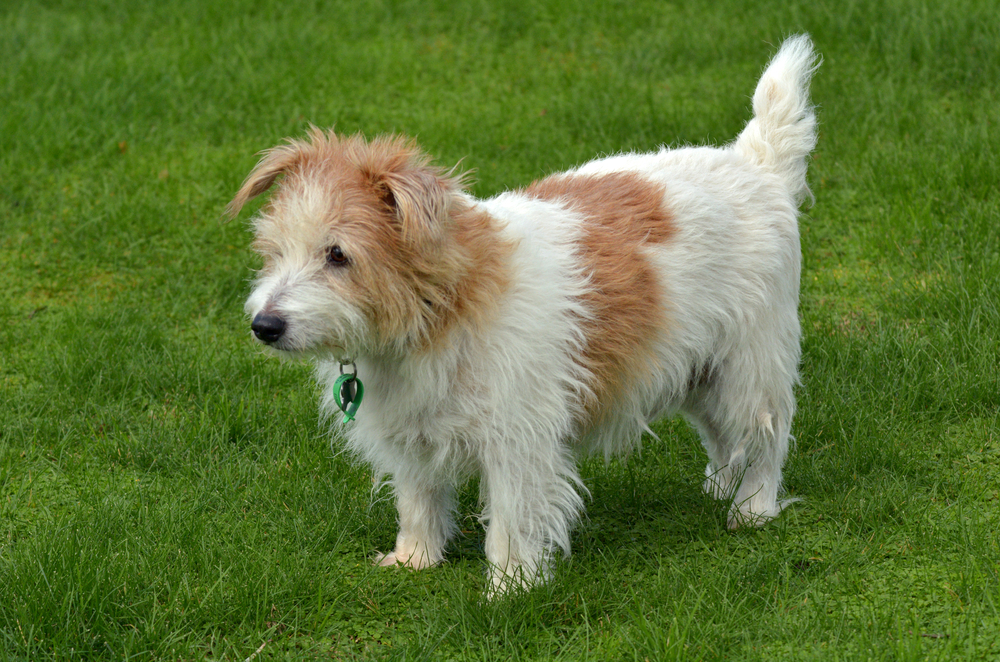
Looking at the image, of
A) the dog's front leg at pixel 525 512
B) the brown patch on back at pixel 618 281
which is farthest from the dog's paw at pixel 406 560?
the brown patch on back at pixel 618 281

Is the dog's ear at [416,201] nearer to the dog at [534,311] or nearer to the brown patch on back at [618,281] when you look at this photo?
the dog at [534,311]

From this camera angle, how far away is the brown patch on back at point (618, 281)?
361cm

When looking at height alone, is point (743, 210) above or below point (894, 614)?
above

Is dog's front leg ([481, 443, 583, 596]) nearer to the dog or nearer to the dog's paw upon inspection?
the dog

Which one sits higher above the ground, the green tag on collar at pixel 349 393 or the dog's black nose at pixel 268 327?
the dog's black nose at pixel 268 327

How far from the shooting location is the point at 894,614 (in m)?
3.31

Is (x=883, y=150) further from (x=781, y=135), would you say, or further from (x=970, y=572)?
(x=970, y=572)

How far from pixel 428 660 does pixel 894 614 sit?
1.46 metres

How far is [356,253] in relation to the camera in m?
3.15

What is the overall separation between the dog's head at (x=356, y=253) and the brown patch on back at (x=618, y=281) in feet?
1.65

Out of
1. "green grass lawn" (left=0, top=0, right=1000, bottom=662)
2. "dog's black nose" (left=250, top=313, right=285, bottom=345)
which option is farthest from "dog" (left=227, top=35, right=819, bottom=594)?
"green grass lawn" (left=0, top=0, right=1000, bottom=662)

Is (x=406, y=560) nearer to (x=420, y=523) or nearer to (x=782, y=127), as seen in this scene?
(x=420, y=523)

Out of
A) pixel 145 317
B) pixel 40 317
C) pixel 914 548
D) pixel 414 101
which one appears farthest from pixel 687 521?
pixel 414 101

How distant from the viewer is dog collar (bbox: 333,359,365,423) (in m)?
→ 3.53
